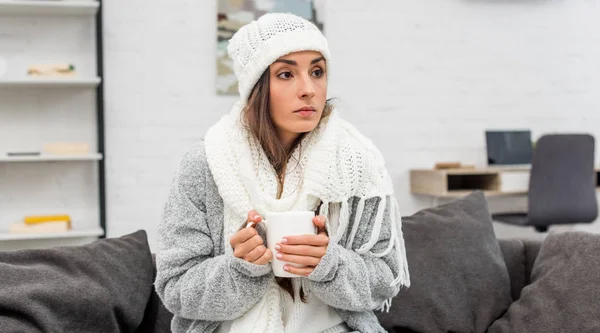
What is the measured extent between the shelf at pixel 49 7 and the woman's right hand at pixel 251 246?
2.43 metres

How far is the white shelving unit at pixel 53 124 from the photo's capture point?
3.32 m

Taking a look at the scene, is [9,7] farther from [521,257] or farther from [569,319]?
[569,319]

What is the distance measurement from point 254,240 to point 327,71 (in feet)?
1.43

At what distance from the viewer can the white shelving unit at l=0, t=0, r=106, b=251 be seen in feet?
10.9

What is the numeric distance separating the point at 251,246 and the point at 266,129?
297 mm

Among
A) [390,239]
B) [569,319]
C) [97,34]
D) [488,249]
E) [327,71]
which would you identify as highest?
[97,34]

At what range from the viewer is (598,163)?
4398mm

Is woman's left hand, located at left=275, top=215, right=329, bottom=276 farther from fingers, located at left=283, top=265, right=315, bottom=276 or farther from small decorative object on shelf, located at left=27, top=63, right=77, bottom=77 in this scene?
small decorative object on shelf, located at left=27, top=63, right=77, bottom=77

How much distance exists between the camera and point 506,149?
159 inches

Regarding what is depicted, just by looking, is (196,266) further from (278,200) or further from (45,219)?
(45,219)

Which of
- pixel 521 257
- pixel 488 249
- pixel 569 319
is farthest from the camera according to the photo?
pixel 521 257

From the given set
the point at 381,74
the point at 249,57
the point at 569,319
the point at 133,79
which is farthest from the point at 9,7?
the point at 569,319

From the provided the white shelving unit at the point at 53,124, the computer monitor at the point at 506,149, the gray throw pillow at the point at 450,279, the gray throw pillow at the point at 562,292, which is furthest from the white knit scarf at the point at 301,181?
the computer monitor at the point at 506,149

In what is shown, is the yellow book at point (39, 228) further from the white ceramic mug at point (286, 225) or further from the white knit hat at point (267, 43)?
the white ceramic mug at point (286, 225)
